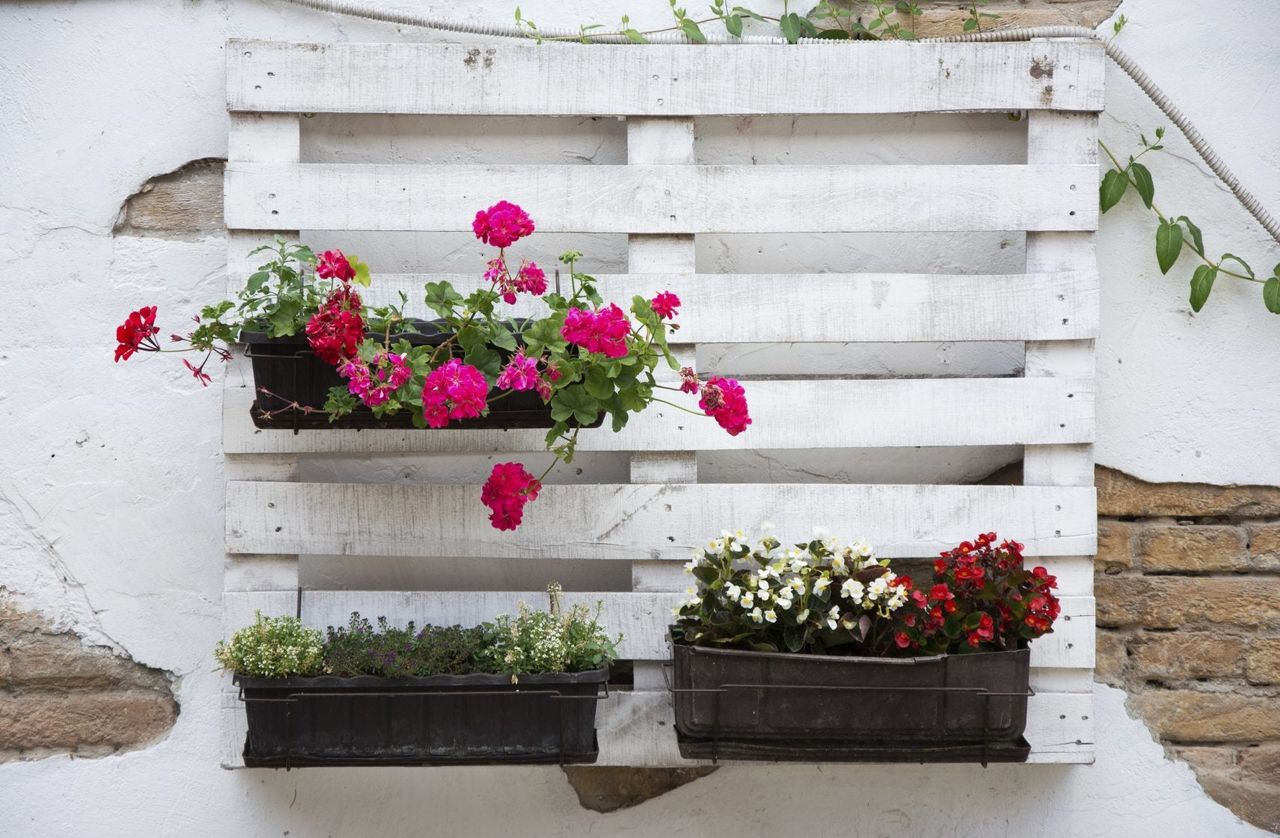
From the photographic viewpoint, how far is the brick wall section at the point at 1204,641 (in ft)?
6.25

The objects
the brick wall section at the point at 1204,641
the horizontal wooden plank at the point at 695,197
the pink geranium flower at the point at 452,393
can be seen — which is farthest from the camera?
the brick wall section at the point at 1204,641

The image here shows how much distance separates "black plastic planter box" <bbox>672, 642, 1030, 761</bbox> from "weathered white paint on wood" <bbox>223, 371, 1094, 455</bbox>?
0.37 meters

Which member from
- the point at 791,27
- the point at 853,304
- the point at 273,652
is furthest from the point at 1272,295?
the point at 273,652

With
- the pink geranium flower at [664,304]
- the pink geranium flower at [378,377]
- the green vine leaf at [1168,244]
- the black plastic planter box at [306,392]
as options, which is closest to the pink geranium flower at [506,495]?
the black plastic planter box at [306,392]

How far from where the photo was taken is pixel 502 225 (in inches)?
60.1

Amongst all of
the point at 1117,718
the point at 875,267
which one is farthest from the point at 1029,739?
the point at 875,267

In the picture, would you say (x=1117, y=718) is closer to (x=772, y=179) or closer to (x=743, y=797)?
(x=743, y=797)

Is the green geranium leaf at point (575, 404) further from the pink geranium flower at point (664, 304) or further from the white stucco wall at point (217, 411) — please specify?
the white stucco wall at point (217, 411)

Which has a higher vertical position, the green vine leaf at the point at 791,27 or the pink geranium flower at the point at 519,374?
the green vine leaf at the point at 791,27

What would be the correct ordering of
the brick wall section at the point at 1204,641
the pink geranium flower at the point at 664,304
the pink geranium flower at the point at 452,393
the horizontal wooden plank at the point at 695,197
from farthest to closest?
the brick wall section at the point at 1204,641
the horizontal wooden plank at the point at 695,197
the pink geranium flower at the point at 664,304
the pink geranium flower at the point at 452,393

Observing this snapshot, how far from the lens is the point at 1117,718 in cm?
191

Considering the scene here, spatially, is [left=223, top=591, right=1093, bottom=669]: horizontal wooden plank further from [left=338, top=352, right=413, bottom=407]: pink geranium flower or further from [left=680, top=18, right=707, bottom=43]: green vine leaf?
[left=680, top=18, right=707, bottom=43]: green vine leaf

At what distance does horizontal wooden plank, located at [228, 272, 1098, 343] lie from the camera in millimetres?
1794

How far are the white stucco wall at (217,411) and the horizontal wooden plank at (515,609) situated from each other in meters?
0.15
